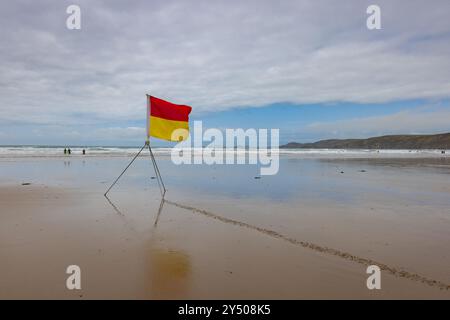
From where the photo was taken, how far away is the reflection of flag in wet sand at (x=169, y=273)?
3.98m

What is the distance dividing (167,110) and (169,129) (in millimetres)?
672

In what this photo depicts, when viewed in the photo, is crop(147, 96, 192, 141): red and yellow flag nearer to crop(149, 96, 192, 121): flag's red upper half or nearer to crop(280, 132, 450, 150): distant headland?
crop(149, 96, 192, 121): flag's red upper half

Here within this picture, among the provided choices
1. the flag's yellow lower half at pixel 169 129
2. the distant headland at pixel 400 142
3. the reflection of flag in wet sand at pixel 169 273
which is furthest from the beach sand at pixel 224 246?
the distant headland at pixel 400 142

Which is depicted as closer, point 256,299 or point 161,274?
point 256,299

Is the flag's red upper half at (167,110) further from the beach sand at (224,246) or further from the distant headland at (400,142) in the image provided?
the distant headland at (400,142)

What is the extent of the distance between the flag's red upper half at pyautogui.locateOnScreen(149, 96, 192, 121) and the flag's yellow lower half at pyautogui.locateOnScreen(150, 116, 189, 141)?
140 mm

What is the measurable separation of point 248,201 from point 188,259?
5146 mm

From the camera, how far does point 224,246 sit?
225 inches

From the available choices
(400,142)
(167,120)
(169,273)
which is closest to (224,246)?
(169,273)
